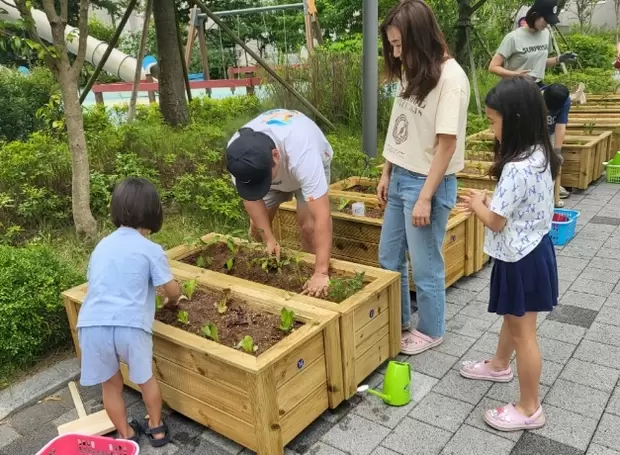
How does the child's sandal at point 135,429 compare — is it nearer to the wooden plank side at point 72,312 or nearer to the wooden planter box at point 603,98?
the wooden plank side at point 72,312

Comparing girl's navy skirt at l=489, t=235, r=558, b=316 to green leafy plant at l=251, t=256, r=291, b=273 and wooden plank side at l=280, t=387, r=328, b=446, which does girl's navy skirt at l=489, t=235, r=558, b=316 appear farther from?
green leafy plant at l=251, t=256, r=291, b=273

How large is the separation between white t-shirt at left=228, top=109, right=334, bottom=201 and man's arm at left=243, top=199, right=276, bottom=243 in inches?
7.9

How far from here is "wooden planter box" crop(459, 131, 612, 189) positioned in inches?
238

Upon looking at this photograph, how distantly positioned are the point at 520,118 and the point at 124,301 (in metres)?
1.82

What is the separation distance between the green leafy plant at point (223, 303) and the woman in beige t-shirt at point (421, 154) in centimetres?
93

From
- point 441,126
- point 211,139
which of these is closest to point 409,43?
point 441,126

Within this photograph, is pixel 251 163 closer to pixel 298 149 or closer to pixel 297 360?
pixel 298 149

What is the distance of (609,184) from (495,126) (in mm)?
4980

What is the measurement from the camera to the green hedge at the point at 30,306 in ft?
10.3

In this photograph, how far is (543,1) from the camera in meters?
4.98

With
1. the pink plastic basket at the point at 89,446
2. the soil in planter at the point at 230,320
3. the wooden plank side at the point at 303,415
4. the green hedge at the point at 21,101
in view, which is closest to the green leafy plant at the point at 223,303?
the soil in planter at the point at 230,320

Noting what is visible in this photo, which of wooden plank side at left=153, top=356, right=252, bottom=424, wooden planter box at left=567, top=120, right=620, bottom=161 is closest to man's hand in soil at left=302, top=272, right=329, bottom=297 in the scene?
wooden plank side at left=153, top=356, right=252, bottom=424

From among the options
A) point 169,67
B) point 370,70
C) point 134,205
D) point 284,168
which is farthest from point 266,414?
point 169,67

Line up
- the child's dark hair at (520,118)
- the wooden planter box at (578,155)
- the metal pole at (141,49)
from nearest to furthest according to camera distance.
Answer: the child's dark hair at (520,118)
the wooden planter box at (578,155)
the metal pole at (141,49)
